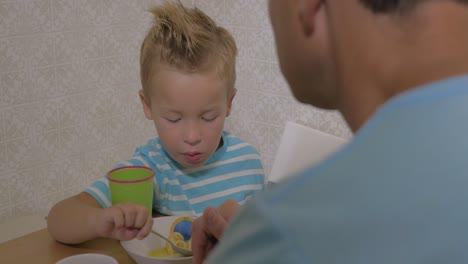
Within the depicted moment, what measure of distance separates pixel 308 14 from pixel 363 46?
8cm

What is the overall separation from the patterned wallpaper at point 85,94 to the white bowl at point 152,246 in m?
1.03

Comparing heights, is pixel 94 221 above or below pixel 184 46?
below

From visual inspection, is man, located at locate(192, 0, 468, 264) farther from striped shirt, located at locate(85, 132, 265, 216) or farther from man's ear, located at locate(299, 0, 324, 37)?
striped shirt, located at locate(85, 132, 265, 216)

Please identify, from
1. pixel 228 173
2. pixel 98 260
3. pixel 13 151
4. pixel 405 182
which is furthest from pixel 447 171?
Answer: pixel 13 151

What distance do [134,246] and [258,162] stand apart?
508 millimetres

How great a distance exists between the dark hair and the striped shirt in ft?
3.26

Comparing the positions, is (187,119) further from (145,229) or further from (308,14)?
(308,14)

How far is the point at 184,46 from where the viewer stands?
56.2 inches

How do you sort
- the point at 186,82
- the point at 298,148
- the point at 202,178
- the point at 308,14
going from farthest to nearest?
1. the point at 298,148
2. the point at 202,178
3. the point at 186,82
4. the point at 308,14

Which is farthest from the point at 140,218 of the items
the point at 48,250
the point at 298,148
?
the point at 298,148

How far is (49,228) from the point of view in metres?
1.27

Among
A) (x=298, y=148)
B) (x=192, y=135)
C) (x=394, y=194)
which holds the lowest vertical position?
(x=298, y=148)

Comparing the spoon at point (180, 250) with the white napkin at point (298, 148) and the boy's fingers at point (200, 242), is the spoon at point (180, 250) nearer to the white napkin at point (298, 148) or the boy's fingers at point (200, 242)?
Result: the boy's fingers at point (200, 242)

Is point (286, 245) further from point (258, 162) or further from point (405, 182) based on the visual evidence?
point (258, 162)
